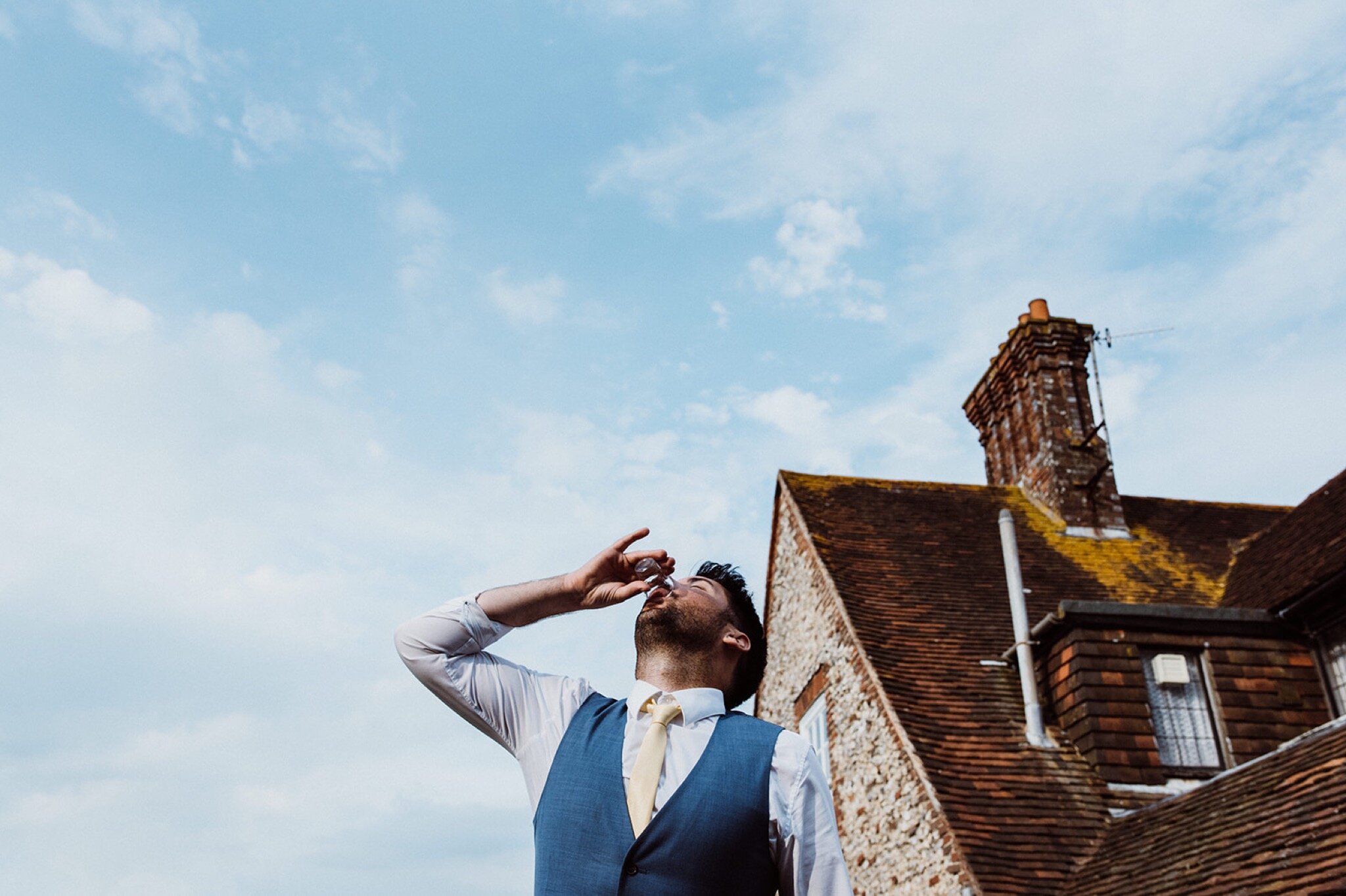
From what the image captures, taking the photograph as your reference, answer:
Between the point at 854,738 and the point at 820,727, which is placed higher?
the point at 820,727

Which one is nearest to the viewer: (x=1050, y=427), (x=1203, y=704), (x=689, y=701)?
(x=689, y=701)

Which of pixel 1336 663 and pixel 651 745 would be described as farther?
pixel 1336 663

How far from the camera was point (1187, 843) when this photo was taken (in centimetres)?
786

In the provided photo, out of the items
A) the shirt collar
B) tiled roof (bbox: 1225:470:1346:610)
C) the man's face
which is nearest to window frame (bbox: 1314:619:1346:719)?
tiled roof (bbox: 1225:470:1346:610)

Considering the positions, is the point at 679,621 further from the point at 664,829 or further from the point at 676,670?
the point at 664,829

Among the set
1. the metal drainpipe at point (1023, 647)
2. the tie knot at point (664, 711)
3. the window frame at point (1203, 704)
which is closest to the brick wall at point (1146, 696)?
the window frame at point (1203, 704)

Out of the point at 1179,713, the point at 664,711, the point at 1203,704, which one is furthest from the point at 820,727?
the point at 664,711

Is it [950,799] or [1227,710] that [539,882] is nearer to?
[950,799]

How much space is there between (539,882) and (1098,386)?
15.5 metres

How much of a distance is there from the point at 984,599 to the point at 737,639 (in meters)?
10.6

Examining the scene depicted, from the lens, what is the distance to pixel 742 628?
2566 mm

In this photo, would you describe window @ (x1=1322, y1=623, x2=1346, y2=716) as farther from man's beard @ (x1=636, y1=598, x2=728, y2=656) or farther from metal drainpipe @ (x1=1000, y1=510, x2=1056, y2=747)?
man's beard @ (x1=636, y1=598, x2=728, y2=656)

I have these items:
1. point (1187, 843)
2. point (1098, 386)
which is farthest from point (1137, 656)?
point (1098, 386)

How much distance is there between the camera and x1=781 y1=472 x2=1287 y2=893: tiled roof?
9.00 meters
